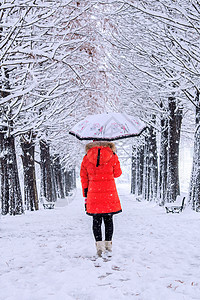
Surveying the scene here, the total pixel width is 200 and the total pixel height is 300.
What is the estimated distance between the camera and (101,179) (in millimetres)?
4258

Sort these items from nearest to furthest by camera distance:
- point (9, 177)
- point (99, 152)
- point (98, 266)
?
point (98, 266) < point (99, 152) < point (9, 177)

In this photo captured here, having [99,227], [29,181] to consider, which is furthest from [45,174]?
[99,227]

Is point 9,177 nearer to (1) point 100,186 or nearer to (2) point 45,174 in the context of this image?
(1) point 100,186

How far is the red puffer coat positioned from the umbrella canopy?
14cm

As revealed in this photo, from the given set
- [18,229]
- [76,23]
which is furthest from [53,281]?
[76,23]

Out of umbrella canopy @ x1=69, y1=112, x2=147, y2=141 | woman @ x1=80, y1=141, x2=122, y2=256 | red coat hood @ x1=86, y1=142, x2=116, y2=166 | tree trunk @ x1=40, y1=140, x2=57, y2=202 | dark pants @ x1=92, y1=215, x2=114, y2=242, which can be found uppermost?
umbrella canopy @ x1=69, y1=112, x2=147, y2=141

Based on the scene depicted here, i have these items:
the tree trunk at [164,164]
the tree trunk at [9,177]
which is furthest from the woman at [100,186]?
the tree trunk at [164,164]

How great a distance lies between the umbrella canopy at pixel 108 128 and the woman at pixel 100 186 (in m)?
0.14

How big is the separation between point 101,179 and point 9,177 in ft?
19.4

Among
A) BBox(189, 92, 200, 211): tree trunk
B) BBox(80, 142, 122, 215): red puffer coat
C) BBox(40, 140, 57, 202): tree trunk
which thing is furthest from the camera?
BBox(40, 140, 57, 202): tree trunk

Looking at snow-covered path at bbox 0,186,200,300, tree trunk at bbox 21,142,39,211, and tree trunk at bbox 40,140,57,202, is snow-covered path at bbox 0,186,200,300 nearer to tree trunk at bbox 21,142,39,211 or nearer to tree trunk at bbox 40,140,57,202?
tree trunk at bbox 21,142,39,211

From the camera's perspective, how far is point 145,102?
13.3 m

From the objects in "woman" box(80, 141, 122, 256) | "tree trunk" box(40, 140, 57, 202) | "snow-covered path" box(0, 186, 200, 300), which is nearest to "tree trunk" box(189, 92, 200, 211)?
"snow-covered path" box(0, 186, 200, 300)

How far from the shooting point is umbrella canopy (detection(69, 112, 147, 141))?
4309 millimetres
